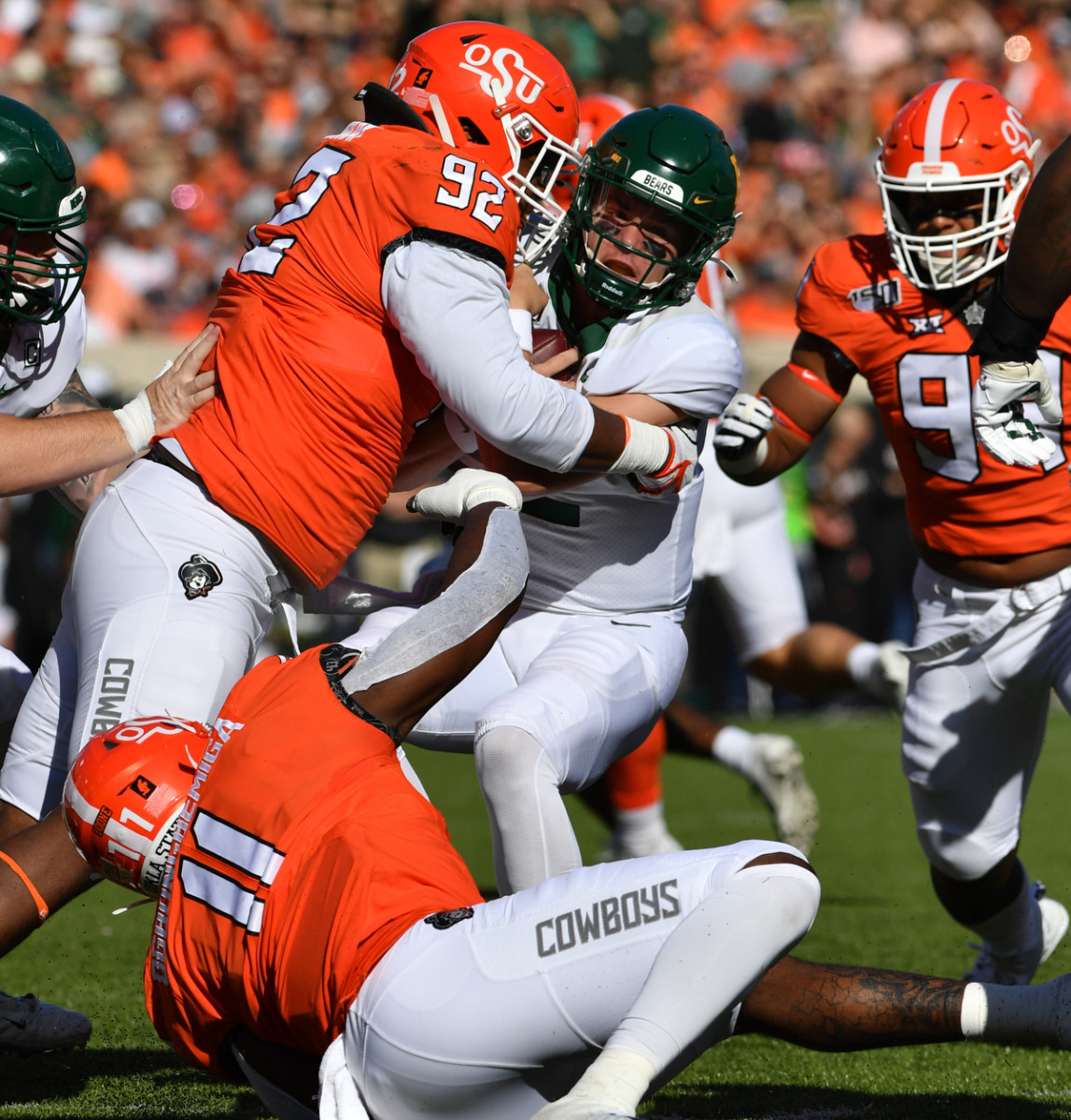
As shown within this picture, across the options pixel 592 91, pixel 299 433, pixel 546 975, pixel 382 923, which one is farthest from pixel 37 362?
pixel 592 91

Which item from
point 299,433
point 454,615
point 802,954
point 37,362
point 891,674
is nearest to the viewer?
point 454,615

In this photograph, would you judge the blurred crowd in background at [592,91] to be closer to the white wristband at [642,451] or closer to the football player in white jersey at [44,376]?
the white wristband at [642,451]

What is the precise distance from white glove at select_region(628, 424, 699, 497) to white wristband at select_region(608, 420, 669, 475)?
21mm

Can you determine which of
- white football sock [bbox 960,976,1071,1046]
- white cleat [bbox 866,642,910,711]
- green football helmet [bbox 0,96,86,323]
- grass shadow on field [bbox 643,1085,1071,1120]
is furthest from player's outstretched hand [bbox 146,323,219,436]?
white cleat [bbox 866,642,910,711]

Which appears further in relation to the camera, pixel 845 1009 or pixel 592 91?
pixel 592 91

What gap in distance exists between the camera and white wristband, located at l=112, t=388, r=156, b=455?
10.0ft

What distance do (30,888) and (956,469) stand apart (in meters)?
2.33

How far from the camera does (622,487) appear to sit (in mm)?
3473

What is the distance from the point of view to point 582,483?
11.0 feet

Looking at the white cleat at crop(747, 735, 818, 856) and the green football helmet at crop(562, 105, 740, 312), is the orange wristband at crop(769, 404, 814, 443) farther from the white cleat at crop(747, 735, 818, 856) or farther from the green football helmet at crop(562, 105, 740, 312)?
the white cleat at crop(747, 735, 818, 856)

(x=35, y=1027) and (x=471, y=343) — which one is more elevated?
(x=471, y=343)

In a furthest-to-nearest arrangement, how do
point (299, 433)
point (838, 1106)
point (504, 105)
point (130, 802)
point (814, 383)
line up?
1. point (814, 383)
2. point (504, 105)
3. point (838, 1106)
4. point (299, 433)
5. point (130, 802)

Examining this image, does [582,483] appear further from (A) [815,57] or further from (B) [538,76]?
(A) [815,57]

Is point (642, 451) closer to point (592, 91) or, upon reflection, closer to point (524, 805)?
point (524, 805)
